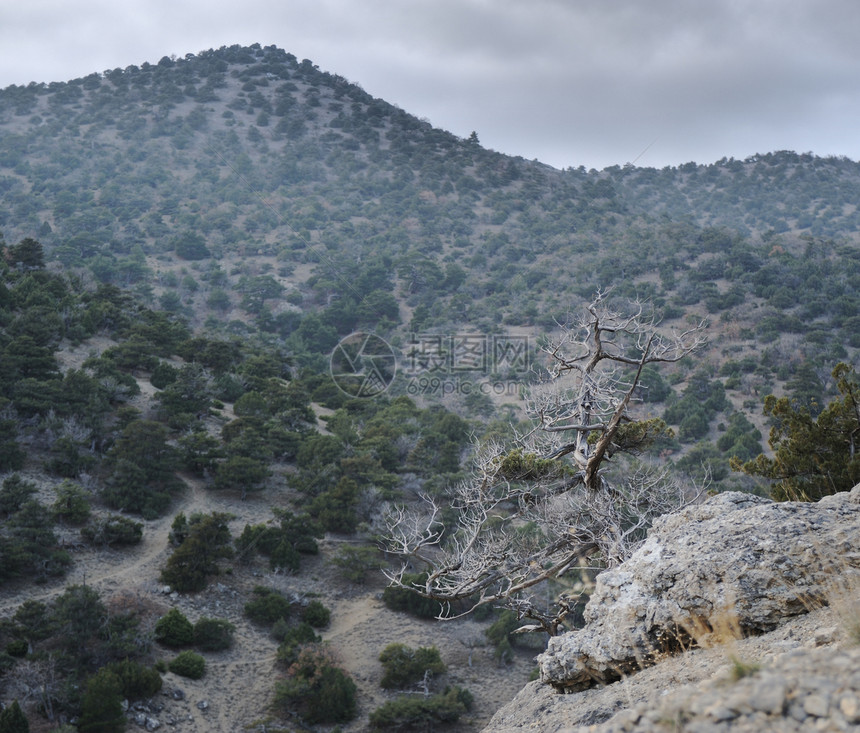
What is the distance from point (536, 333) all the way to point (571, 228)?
19.7m

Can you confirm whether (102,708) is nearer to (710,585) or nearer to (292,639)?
(292,639)

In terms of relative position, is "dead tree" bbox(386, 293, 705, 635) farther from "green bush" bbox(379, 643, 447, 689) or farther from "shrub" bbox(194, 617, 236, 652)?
"shrub" bbox(194, 617, 236, 652)

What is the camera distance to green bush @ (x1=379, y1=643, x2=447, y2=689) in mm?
14430

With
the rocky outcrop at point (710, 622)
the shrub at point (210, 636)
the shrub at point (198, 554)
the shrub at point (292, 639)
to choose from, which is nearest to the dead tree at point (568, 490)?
the rocky outcrop at point (710, 622)

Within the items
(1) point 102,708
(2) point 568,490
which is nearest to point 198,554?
(1) point 102,708

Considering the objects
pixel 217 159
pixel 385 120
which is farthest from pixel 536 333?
pixel 385 120

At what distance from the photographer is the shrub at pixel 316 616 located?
15.8 m

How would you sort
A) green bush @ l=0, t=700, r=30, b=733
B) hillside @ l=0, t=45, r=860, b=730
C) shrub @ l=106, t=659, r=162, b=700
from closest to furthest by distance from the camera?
green bush @ l=0, t=700, r=30, b=733 → shrub @ l=106, t=659, r=162, b=700 → hillside @ l=0, t=45, r=860, b=730

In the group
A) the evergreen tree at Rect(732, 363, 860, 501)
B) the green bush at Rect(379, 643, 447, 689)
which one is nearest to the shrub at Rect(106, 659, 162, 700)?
the green bush at Rect(379, 643, 447, 689)

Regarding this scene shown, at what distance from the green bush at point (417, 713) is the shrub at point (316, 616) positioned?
276 cm

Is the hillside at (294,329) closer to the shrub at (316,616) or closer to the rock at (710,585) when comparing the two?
the shrub at (316,616)

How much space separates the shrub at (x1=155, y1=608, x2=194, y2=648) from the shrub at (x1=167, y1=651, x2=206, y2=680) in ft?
1.98

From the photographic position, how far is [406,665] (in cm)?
1458

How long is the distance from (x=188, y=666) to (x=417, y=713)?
472cm
